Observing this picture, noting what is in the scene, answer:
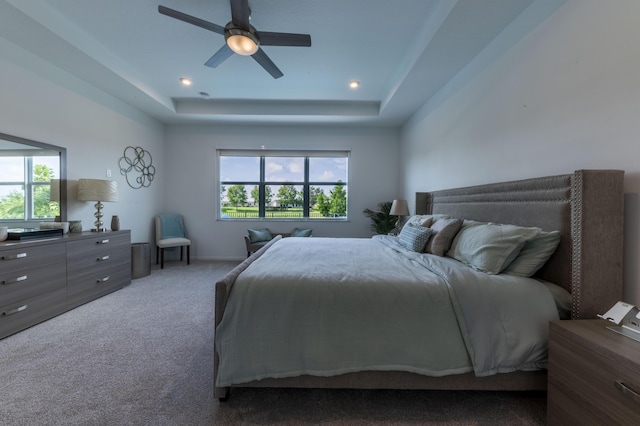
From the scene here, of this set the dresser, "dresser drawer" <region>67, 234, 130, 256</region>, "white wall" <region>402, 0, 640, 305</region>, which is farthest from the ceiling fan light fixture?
"dresser drawer" <region>67, 234, 130, 256</region>

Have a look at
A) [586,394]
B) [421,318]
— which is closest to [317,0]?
[421,318]

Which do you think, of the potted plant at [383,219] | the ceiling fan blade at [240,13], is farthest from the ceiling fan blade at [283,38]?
the potted plant at [383,219]

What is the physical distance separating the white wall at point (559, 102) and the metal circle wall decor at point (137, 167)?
4.85 metres

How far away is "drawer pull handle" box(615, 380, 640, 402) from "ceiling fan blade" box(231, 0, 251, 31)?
2868mm

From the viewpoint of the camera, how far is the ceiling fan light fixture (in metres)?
2.03

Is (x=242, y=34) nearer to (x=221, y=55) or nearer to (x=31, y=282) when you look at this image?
(x=221, y=55)

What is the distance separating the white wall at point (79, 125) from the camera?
2510 millimetres

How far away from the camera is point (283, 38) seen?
2.13m

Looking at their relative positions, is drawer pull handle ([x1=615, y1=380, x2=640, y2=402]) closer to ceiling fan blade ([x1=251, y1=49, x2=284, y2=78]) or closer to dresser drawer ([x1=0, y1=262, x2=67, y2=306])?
ceiling fan blade ([x1=251, y1=49, x2=284, y2=78])

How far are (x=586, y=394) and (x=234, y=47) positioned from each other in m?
3.11

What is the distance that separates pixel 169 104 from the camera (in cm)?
411

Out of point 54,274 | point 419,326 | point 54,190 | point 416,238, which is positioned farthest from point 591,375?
point 54,190

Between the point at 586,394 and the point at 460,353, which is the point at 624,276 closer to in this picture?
the point at 586,394

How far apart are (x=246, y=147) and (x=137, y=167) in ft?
6.14
